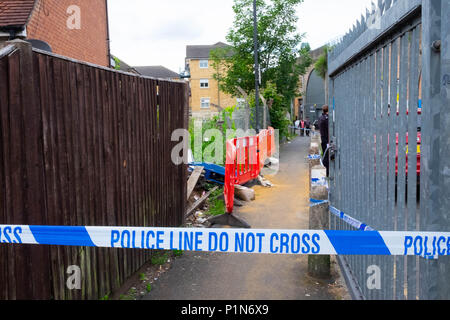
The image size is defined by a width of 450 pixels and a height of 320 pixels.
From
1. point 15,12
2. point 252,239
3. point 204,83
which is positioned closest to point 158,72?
point 204,83

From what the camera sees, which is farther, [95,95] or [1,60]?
[95,95]

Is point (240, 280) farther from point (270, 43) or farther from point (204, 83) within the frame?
point (204, 83)

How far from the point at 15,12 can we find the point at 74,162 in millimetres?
10327

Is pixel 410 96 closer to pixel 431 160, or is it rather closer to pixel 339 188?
pixel 431 160

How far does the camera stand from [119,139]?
4430 millimetres

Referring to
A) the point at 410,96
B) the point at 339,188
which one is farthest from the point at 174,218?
the point at 410,96

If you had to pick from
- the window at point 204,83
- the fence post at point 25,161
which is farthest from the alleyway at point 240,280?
the window at point 204,83

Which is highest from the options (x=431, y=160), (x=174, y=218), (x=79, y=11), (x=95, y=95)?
(x=79, y=11)

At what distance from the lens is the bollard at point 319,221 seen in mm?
4766

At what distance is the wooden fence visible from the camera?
2777 millimetres

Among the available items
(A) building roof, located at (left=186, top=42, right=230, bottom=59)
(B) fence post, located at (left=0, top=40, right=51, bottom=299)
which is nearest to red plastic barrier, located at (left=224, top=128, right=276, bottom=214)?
(B) fence post, located at (left=0, top=40, right=51, bottom=299)

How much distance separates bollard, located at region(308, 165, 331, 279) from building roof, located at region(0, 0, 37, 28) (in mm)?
10012

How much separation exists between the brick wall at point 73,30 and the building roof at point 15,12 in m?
0.17

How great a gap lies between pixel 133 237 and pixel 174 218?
142 inches
